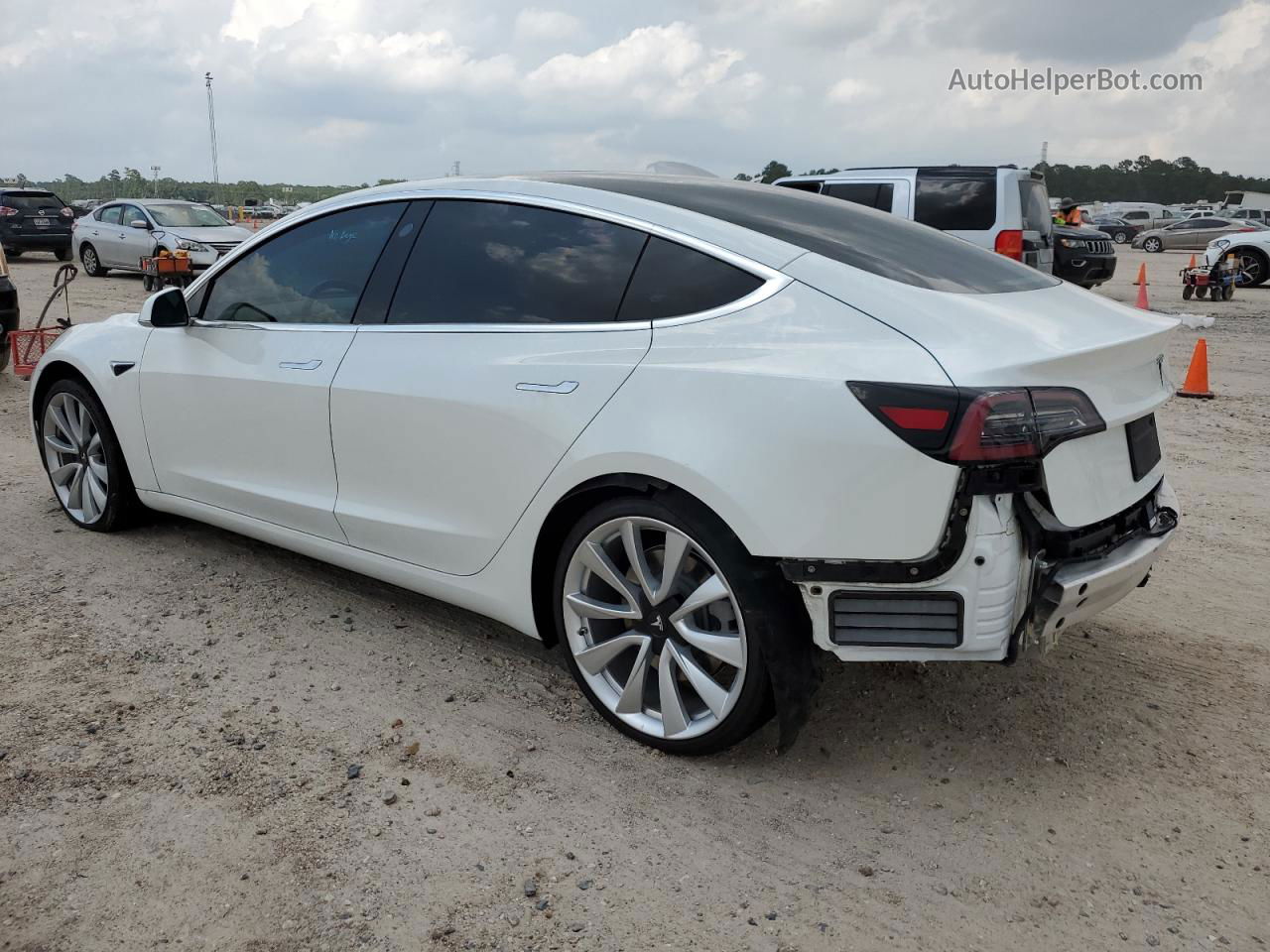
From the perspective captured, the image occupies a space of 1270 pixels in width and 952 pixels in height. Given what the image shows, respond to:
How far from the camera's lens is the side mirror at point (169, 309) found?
4445 millimetres

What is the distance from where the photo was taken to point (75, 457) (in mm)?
5254

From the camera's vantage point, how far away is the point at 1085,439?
2.78m

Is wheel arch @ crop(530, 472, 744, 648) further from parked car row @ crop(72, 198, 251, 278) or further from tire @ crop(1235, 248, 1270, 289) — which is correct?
tire @ crop(1235, 248, 1270, 289)

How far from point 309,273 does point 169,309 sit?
74 cm

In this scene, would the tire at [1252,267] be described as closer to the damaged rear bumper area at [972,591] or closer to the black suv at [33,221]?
the damaged rear bumper area at [972,591]

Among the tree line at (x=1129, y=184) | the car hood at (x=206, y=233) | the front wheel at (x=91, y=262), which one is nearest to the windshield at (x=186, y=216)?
the car hood at (x=206, y=233)

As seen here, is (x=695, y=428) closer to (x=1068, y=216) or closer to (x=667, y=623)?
(x=667, y=623)

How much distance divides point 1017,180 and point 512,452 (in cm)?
1044

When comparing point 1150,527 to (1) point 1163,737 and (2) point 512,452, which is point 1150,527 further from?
(2) point 512,452

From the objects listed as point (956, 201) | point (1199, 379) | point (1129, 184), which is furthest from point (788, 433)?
point (1129, 184)

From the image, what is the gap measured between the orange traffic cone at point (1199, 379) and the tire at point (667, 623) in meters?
7.38

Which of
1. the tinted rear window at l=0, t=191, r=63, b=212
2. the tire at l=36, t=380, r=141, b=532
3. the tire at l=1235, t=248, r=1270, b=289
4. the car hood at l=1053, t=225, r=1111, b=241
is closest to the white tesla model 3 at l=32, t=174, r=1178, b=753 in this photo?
the tire at l=36, t=380, r=141, b=532

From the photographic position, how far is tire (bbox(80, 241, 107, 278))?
68.6 ft

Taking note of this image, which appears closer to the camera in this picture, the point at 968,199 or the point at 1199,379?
the point at 1199,379
